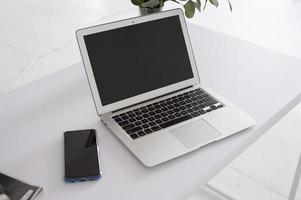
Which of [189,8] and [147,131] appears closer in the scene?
[147,131]

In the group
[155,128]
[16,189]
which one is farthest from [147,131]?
[16,189]

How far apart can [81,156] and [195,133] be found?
0.89ft

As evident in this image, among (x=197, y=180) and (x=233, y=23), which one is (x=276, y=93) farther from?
(x=233, y=23)

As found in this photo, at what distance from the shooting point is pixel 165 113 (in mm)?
954

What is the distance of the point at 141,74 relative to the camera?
0.99m

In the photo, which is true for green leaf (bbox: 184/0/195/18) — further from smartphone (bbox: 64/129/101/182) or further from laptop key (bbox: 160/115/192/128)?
smartphone (bbox: 64/129/101/182)

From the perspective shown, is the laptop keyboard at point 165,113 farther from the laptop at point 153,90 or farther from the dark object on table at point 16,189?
the dark object on table at point 16,189

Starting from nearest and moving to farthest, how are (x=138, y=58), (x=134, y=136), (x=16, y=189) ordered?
(x=16, y=189), (x=134, y=136), (x=138, y=58)

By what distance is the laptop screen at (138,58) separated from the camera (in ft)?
3.08

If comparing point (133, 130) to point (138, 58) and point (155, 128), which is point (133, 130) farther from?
point (138, 58)

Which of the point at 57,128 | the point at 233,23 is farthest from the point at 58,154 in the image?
the point at 233,23

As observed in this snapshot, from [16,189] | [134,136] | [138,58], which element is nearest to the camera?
[16,189]

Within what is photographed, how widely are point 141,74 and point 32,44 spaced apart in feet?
6.73

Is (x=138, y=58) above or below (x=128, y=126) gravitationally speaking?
above
